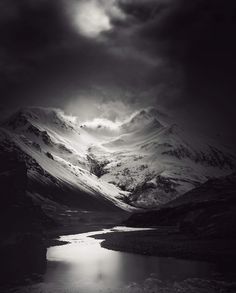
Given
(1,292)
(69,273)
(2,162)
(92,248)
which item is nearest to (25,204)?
(2,162)

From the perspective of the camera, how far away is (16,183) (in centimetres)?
13788

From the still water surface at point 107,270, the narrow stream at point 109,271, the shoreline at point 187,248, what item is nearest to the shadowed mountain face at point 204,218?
the shoreline at point 187,248

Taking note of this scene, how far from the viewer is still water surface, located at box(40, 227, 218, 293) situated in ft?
198

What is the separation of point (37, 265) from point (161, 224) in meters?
113

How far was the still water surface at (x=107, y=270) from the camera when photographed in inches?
2375

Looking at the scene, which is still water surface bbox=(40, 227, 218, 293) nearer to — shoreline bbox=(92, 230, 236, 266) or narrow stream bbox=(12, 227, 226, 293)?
narrow stream bbox=(12, 227, 226, 293)

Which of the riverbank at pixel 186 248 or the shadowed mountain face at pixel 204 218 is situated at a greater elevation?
the shadowed mountain face at pixel 204 218

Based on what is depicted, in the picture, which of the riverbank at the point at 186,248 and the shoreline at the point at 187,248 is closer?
the shoreline at the point at 187,248

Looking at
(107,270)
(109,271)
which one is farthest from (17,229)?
(109,271)

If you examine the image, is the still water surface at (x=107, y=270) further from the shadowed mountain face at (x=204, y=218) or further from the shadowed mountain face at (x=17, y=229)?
the shadowed mountain face at (x=204, y=218)

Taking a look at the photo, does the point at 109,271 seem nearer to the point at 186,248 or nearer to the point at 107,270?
the point at 107,270

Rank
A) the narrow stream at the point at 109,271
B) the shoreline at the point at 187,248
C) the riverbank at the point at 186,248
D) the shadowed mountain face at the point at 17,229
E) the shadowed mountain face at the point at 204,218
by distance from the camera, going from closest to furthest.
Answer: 1. the narrow stream at the point at 109,271
2. the shadowed mountain face at the point at 17,229
3. the shoreline at the point at 187,248
4. the riverbank at the point at 186,248
5. the shadowed mountain face at the point at 204,218

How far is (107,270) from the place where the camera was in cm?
7212

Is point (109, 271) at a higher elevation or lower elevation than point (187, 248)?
lower
